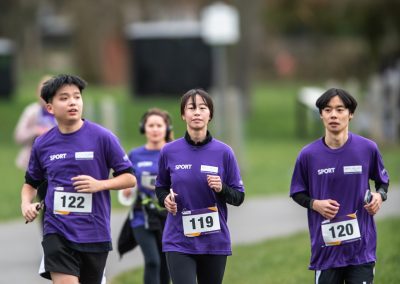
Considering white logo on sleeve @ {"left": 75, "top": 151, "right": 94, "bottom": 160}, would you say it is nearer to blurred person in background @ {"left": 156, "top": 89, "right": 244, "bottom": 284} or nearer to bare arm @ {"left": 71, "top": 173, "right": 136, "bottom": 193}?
bare arm @ {"left": 71, "top": 173, "right": 136, "bottom": 193}

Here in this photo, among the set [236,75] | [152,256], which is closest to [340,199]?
[152,256]

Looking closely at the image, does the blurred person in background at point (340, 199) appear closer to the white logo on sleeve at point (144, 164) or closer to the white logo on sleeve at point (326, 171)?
the white logo on sleeve at point (326, 171)

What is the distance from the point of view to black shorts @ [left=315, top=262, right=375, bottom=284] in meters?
7.90

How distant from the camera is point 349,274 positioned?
796 cm

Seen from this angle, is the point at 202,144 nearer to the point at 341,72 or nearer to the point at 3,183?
the point at 3,183

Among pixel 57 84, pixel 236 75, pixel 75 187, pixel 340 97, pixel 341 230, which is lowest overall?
pixel 236 75

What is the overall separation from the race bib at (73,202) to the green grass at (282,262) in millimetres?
3512

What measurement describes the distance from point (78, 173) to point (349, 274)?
1994 millimetres

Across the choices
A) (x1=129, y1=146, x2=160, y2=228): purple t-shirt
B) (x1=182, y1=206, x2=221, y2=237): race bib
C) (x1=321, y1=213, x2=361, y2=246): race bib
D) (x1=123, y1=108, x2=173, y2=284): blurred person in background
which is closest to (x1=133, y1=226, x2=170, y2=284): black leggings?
(x1=123, y1=108, x2=173, y2=284): blurred person in background

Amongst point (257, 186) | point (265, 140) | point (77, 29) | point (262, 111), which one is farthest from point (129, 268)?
point (77, 29)

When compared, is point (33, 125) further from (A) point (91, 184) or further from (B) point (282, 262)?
(A) point (91, 184)

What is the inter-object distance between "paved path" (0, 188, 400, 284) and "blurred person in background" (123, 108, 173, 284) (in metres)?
1.91

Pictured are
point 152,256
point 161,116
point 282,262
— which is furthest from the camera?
point 282,262

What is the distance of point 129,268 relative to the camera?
1263 centimetres
